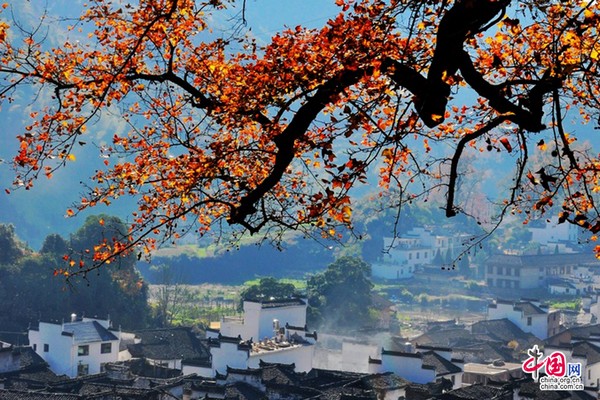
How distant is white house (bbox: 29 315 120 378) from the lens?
112 feet

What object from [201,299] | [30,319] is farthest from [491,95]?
[201,299]

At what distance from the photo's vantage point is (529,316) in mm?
44094

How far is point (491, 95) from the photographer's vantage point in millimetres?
5430

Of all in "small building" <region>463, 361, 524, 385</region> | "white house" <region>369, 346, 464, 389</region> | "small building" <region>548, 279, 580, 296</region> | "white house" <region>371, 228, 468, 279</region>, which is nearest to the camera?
"white house" <region>369, 346, 464, 389</region>

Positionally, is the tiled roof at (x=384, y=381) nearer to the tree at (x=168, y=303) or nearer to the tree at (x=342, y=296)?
the tree at (x=342, y=296)

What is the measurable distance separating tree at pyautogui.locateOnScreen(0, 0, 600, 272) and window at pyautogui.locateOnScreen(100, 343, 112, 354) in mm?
27865

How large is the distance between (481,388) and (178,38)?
822 inches

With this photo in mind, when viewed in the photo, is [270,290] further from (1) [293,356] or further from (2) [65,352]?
(2) [65,352]

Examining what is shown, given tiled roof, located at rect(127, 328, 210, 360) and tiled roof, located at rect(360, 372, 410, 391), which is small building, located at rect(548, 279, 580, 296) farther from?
tiled roof, located at rect(360, 372, 410, 391)

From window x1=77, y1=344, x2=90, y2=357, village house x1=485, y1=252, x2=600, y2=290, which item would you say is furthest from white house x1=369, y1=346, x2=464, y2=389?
village house x1=485, y1=252, x2=600, y2=290

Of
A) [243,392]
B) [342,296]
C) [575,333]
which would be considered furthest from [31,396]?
[342,296]

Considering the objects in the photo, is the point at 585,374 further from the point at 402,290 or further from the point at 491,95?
the point at 402,290

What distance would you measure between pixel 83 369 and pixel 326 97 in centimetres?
3015

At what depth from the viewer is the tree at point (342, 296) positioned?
1901 inches
